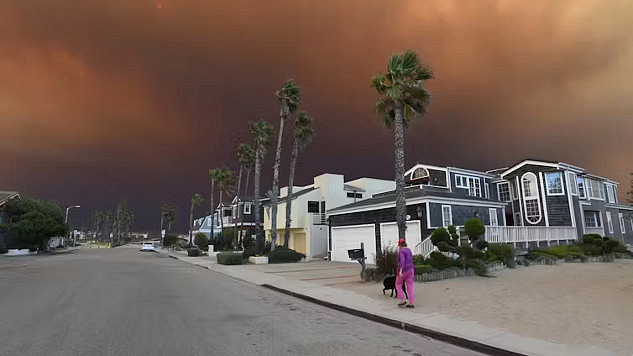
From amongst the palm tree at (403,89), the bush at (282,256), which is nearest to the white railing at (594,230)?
the palm tree at (403,89)

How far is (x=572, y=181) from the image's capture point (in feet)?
106

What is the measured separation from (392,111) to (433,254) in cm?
814

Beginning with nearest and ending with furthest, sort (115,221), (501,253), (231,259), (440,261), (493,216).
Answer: (440,261)
(501,253)
(493,216)
(231,259)
(115,221)

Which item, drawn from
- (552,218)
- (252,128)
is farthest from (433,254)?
(252,128)

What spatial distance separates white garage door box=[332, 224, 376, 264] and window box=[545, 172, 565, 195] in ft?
56.2

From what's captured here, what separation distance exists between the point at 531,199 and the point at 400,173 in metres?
21.4

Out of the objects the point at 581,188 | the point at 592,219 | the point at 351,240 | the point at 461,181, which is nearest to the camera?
the point at 351,240

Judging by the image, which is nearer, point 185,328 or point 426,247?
point 185,328

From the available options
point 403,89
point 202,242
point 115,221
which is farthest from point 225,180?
point 115,221

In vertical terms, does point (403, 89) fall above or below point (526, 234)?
above

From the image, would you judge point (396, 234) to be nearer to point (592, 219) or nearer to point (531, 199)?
point (531, 199)

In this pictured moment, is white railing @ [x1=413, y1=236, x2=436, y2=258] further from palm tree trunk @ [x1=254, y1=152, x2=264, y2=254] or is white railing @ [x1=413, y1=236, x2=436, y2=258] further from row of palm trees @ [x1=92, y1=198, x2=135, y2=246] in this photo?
row of palm trees @ [x1=92, y1=198, x2=135, y2=246]

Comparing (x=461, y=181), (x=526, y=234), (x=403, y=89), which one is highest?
(x=403, y=89)

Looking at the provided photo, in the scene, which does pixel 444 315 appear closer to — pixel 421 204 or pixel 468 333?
pixel 468 333
